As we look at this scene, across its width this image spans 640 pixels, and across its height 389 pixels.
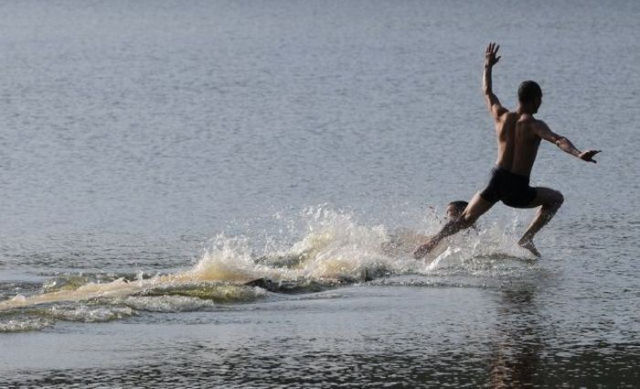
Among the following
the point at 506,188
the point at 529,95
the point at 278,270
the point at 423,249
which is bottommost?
the point at 278,270

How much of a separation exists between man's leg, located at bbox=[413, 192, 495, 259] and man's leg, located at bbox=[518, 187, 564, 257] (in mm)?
408

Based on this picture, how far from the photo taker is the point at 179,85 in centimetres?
3206

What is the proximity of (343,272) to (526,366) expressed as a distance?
11.1 ft

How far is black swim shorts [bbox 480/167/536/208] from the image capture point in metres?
13.8

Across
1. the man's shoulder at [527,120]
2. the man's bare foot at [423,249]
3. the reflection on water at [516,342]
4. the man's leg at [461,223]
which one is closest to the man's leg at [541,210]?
the man's leg at [461,223]

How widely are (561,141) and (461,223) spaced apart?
1338 millimetres

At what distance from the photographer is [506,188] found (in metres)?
13.8

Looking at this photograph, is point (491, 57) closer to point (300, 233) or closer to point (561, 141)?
point (561, 141)

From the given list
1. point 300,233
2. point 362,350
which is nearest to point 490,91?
point 300,233

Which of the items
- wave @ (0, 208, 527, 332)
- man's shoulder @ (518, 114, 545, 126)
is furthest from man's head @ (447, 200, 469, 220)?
man's shoulder @ (518, 114, 545, 126)

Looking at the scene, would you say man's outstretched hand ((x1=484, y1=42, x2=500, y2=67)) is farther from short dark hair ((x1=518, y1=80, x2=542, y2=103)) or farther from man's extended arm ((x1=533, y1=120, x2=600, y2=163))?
man's extended arm ((x1=533, y1=120, x2=600, y2=163))

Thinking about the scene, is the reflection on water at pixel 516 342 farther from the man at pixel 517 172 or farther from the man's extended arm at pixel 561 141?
the man at pixel 517 172

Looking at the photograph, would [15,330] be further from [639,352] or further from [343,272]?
[639,352]

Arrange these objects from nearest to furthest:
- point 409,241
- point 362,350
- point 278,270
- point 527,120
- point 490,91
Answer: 1. point 362,350
2. point 278,270
3. point 527,120
4. point 490,91
5. point 409,241
